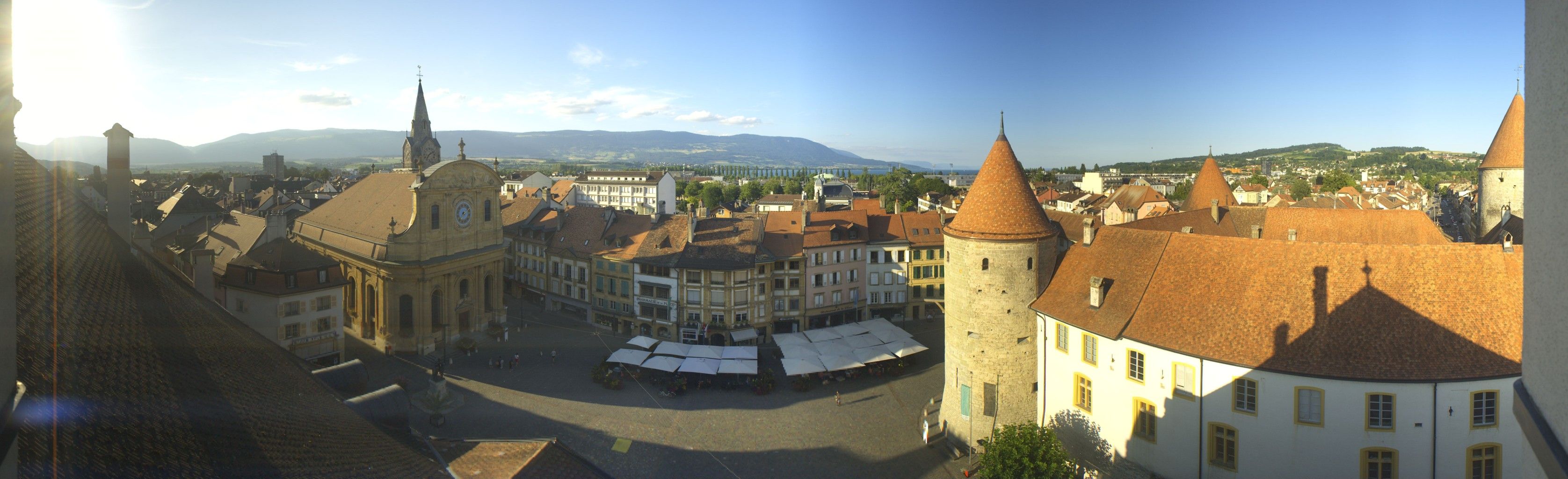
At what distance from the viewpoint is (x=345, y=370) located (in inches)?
740

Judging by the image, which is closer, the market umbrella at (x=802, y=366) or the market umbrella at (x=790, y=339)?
the market umbrella at (x=802, y=366)

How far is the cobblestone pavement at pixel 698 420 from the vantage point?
81.8ft

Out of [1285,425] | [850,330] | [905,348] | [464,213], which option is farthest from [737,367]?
[1285,425]

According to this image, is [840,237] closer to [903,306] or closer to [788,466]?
[903,306]

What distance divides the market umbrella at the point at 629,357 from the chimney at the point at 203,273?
15.6m

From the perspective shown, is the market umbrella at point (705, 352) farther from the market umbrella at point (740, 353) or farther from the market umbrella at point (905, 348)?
the market umbrella at point (905, 348)

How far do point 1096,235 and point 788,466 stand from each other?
1426cm

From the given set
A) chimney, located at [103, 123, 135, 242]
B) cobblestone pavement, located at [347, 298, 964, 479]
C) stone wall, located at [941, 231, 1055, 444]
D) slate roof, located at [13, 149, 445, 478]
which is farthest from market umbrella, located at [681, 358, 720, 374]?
slate roof, located at [13, 149, 445, 478]

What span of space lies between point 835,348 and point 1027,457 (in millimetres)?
15538

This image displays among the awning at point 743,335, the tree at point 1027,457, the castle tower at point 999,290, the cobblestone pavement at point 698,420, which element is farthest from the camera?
the awning at point 743,335

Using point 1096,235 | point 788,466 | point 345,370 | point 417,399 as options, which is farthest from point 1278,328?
point 417,399

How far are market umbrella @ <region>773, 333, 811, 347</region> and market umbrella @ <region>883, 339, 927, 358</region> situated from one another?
4.11 m

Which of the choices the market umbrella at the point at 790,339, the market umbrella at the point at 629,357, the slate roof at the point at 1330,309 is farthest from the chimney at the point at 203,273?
the slate roof at the point at 1330,309

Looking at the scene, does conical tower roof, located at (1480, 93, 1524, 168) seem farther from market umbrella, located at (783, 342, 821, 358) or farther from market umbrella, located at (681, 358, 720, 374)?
market umbrella, located at (681, 358, 720, 374)
